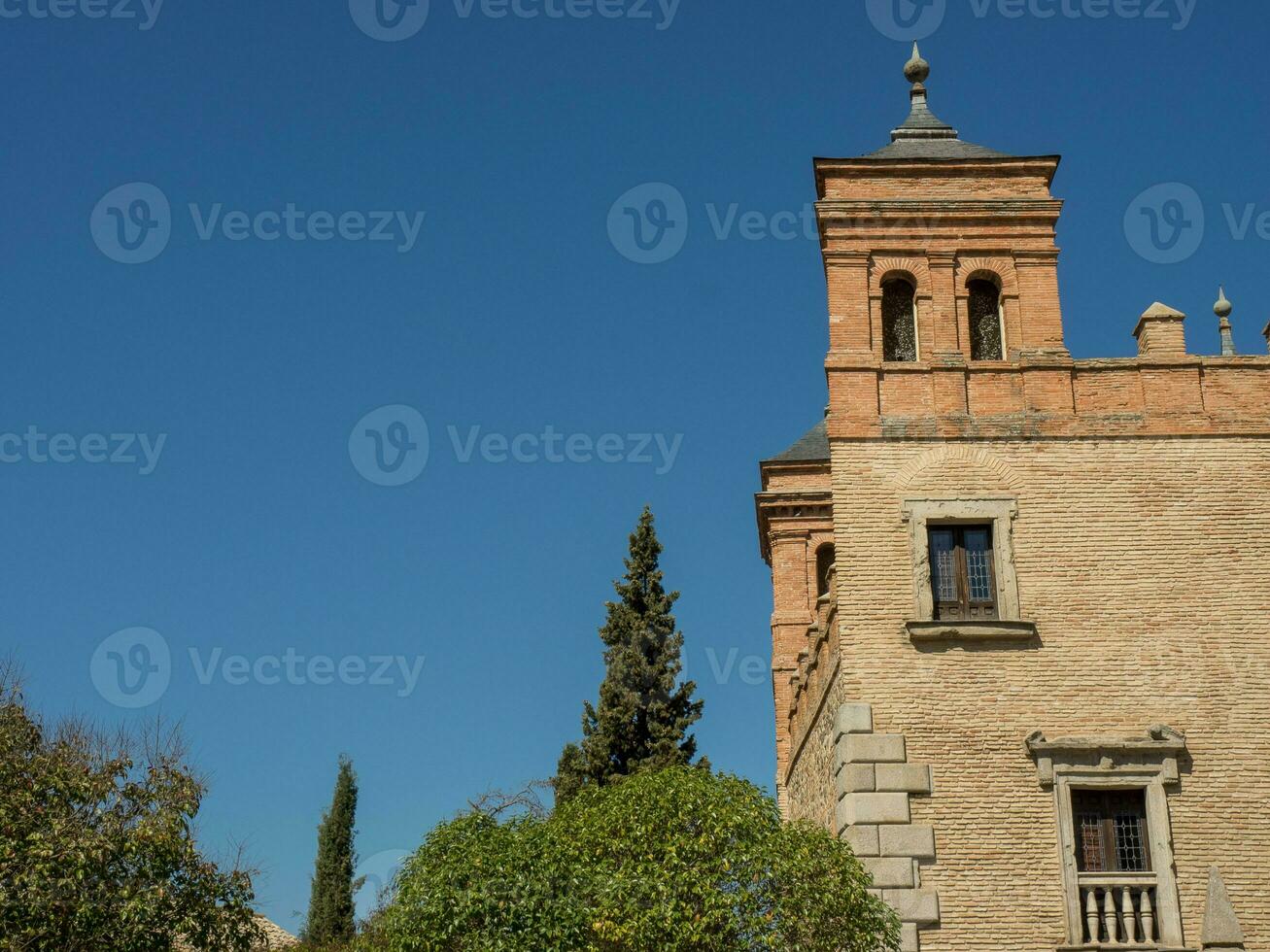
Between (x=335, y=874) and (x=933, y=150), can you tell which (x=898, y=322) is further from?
(x=335, y=874)

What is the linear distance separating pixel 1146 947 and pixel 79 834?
1201 centimetres

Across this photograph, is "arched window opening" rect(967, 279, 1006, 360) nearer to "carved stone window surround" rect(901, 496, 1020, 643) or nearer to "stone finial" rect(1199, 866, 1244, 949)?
"carved stone window surround" rect(901, 496, 1020, 643)

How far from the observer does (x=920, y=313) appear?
745 inches

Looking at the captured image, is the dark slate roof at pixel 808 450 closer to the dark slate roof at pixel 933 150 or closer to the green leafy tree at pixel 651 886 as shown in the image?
the dark slate roof at pixel 933 150

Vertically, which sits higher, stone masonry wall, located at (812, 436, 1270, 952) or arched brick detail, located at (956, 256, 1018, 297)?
arched brick detail, located at (956, 256, 1018, 297)

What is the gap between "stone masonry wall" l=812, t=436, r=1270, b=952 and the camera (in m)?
16.2

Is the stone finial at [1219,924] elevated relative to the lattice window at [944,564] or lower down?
lower down

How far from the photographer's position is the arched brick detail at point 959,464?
58.3 feet

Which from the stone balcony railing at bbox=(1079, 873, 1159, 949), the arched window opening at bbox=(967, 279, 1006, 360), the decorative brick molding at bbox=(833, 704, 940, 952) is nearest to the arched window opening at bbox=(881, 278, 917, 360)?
the arched window opening at bbox=(967, 279, 1006, 360)

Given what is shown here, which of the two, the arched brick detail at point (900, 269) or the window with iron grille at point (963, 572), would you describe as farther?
the arched brick detail at point (900, 269)

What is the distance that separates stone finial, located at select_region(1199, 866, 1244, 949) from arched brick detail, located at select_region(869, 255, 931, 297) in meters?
8.15

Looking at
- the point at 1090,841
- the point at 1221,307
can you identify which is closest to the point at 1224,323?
the point at 1221,307

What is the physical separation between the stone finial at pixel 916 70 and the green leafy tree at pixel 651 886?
1178cm

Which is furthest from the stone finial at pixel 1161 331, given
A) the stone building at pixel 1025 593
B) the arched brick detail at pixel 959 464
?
the arched brick detail at pixel 959 464
